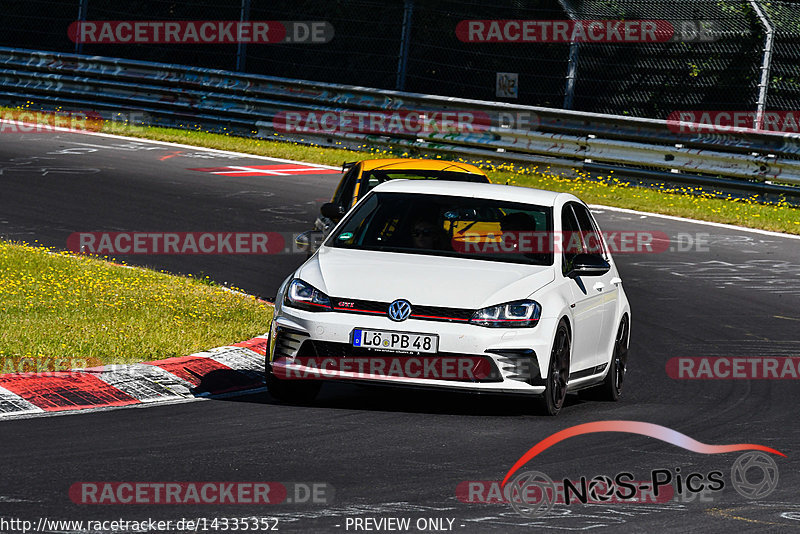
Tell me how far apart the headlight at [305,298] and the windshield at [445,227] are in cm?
72

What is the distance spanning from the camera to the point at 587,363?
9359 millimetres

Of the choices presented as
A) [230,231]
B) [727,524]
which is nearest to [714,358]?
[727,524]

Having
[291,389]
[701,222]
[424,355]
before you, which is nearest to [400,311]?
[424,355]

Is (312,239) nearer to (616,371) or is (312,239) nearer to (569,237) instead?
(569,237)

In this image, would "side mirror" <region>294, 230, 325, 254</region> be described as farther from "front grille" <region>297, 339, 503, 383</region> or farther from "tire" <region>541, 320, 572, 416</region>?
"tire" <region>541, 320, 572, 416</region>

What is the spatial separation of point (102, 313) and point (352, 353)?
10.1ft

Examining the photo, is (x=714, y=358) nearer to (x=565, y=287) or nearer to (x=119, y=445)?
(x=565, y=287)

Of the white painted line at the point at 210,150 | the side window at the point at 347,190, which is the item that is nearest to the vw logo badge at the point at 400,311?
the side window at the point at 347,190

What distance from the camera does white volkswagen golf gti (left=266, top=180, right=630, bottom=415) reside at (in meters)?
8.30

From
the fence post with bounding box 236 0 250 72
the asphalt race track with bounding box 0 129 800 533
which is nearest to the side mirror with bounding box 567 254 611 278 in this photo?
the asphalt race track with bounding box 0 129 800 533

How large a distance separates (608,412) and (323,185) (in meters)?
12.0

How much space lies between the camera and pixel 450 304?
8359mm

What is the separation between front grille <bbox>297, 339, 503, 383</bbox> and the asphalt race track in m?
0.30

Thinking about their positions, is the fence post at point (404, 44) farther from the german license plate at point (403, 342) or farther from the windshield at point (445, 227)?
the german license plate at point (403, 342)
